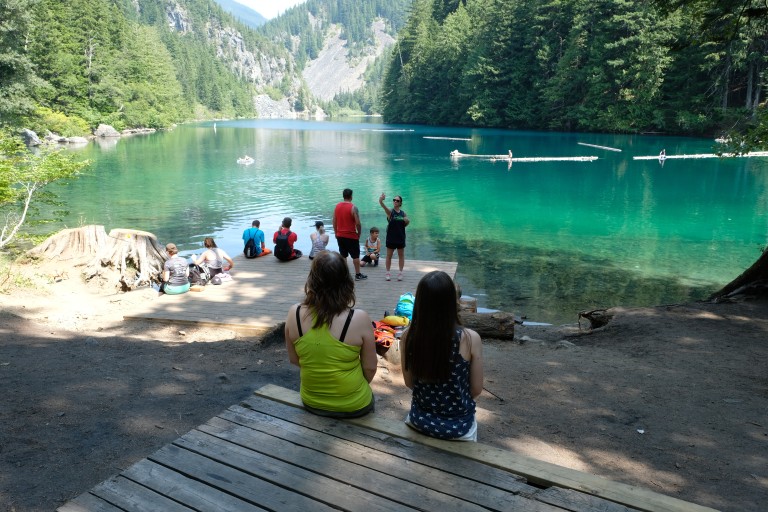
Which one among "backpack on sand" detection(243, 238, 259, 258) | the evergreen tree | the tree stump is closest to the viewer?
the tree stump

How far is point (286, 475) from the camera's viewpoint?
2.64 meters

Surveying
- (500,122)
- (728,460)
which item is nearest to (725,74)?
(500,122)

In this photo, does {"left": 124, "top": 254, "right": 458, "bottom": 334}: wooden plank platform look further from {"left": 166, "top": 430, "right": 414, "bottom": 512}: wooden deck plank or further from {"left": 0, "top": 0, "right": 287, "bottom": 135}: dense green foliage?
{"left": 0, "top": 0, "right": 287, "bottom": 135}: dense green foliage

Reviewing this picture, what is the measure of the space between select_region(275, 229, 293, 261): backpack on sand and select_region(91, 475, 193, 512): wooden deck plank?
9686 mm

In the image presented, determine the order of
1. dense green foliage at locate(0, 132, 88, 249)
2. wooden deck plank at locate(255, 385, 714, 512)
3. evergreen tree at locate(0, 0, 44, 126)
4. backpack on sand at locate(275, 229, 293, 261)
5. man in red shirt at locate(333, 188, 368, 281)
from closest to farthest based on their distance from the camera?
wooden deck plank at locate(255, 385, 714, 512), man in red shirt at locate(333, 188, 368, 281), dense green foliage at locate(0, 132, 88, 249), backpack on sand at locate(275, 229, 293, 261), evergreen tree at locate(0, 0, 44, 126)

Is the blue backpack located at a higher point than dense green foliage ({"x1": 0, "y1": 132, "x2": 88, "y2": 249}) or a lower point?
lower

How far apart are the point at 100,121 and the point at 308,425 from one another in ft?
231

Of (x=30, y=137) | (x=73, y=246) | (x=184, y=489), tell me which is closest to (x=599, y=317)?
(x=184, y=489)

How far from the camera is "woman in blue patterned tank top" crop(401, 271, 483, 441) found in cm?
293

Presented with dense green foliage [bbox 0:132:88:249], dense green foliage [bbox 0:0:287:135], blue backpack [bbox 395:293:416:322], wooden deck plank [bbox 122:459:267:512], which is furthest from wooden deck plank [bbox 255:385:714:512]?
dense green foliage [bbox 0:0:287:135]

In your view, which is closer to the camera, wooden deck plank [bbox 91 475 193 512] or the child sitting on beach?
wooden deck plank [bbox 91 475 193 512]

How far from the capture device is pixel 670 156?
39281mm

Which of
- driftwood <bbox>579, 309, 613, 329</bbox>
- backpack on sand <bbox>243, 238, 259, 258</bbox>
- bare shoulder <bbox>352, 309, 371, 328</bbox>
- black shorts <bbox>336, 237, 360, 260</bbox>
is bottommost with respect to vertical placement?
driftwood <bbox>579, 309, 613, 329</bbox>

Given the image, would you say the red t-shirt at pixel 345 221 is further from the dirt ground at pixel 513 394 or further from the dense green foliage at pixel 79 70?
the dense green foliage at pixel 79 70
